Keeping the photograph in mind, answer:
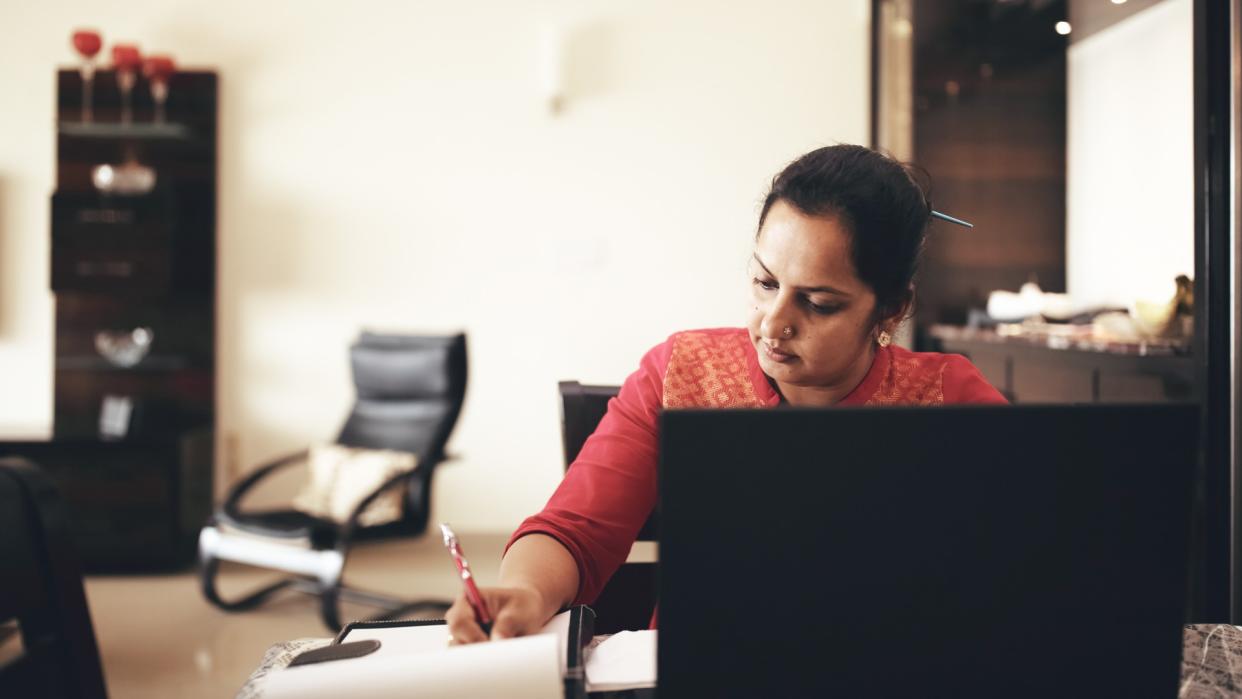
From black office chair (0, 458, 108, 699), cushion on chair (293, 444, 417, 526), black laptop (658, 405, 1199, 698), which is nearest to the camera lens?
black laptop (658, 405, 1199, 698)

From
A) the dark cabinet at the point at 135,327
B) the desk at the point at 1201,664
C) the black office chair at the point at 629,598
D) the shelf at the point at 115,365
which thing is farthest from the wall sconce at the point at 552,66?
the desk at the point at 1201,664

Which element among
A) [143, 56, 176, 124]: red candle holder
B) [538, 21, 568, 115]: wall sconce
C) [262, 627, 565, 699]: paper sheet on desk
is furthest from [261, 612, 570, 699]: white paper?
[143, 56, 176, 124]: red candle holder

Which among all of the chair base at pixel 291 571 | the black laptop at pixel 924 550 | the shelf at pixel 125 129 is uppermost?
the shelf at pixel 125 129

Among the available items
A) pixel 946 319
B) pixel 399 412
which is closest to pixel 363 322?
pixel 399 412

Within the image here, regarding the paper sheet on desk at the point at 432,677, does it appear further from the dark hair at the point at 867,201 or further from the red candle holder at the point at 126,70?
the red candle holder at the point at 126,70

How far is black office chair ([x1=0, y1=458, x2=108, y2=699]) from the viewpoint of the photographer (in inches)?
41.8

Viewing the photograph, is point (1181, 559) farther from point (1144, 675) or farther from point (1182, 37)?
point (1182, 37)

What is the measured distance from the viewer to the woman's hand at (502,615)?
28.9 inches

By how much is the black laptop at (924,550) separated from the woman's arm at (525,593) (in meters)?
0.27

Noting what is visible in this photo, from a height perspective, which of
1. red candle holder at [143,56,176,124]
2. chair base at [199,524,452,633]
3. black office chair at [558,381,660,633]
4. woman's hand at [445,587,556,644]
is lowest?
chair base at [199,524,452,633]

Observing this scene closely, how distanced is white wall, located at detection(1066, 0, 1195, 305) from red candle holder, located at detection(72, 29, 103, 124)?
3.96 meters

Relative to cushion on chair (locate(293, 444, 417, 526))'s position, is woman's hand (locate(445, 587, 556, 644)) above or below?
above

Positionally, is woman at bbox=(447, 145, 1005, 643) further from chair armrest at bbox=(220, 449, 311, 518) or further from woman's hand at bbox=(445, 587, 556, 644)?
chair armrest at bbox=(220, 449, 311, 518)

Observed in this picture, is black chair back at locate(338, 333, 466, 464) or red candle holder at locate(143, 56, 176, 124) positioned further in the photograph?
red candle holder at locate(143, 56, 176, 124)
